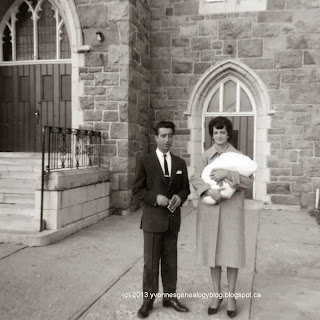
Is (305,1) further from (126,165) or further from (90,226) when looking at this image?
(90,226)

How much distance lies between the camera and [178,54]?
8.52 m

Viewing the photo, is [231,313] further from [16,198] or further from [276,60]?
[276,60]

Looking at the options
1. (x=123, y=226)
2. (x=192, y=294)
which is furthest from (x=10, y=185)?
(x=192, y=294)

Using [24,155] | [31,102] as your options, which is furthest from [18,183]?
[31,102]

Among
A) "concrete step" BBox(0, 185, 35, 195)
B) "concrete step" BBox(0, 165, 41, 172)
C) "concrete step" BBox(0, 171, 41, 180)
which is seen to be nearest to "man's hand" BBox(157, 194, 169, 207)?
"concrete step" BBox(0, 185, 35, 195)

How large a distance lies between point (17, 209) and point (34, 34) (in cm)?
444

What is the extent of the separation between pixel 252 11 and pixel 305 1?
3.56ft

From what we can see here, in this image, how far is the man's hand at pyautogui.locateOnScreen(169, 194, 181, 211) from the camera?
9.74ft

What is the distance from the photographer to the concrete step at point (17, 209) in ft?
19.1

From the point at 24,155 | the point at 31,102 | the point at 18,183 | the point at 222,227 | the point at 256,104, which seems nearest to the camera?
the point at 222,227

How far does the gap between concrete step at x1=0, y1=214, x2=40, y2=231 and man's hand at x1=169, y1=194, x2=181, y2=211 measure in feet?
9.99

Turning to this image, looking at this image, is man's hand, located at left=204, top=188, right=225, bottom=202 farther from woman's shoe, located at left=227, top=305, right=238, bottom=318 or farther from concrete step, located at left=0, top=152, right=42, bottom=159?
concrete step, located at left=0, top=152, right=42, bottom=159

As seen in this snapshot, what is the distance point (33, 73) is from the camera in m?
8.55

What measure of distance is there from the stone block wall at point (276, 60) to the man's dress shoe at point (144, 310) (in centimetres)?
567
